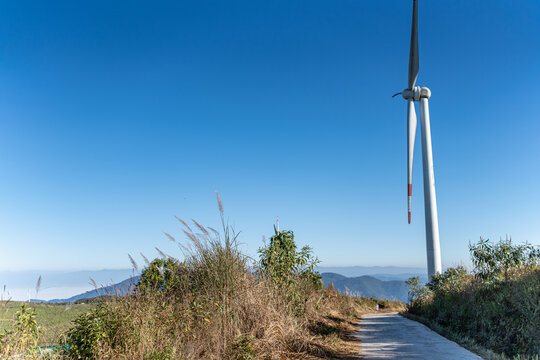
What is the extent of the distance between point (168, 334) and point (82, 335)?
1172mm

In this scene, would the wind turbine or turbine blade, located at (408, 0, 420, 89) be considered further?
turbine blade, located at (408, 0, 420, 89)

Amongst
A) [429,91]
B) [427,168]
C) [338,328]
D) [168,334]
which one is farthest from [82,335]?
[429,91]

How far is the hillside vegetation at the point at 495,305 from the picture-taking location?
829cm

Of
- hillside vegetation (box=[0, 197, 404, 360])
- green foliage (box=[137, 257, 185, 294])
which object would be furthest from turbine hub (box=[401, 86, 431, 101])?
green foliage (box=[137, 257, 185, 294])

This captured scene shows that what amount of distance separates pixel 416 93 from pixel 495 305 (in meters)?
15.1

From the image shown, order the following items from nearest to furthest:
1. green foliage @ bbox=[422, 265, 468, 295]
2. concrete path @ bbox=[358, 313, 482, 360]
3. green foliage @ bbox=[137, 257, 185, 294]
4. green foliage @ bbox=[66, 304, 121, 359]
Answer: green foliage @ bbox=[66, 304, 121, 359], concrete path @ bbox=[358, 313, 482, 360], green foliage @ bbox=[137, 257, 185, 294], green foliage @ bbox=[422, 265, 468, 295]

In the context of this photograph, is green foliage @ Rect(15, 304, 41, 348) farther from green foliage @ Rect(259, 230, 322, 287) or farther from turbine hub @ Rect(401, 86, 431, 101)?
turbine hub @ Rect(401, 86, 431, 101)

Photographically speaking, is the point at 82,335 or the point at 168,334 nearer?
the point at 82,335

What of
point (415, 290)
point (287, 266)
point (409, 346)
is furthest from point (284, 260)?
point (415, 290)

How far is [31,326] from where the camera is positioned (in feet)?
17.6

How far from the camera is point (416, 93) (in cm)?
2192

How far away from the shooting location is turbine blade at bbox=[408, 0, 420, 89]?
20938 mm

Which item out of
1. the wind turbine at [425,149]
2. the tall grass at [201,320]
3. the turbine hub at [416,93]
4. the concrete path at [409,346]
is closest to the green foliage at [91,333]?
the tall grass at [201,320]

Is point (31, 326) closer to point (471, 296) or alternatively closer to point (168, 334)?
point (168, 334)
